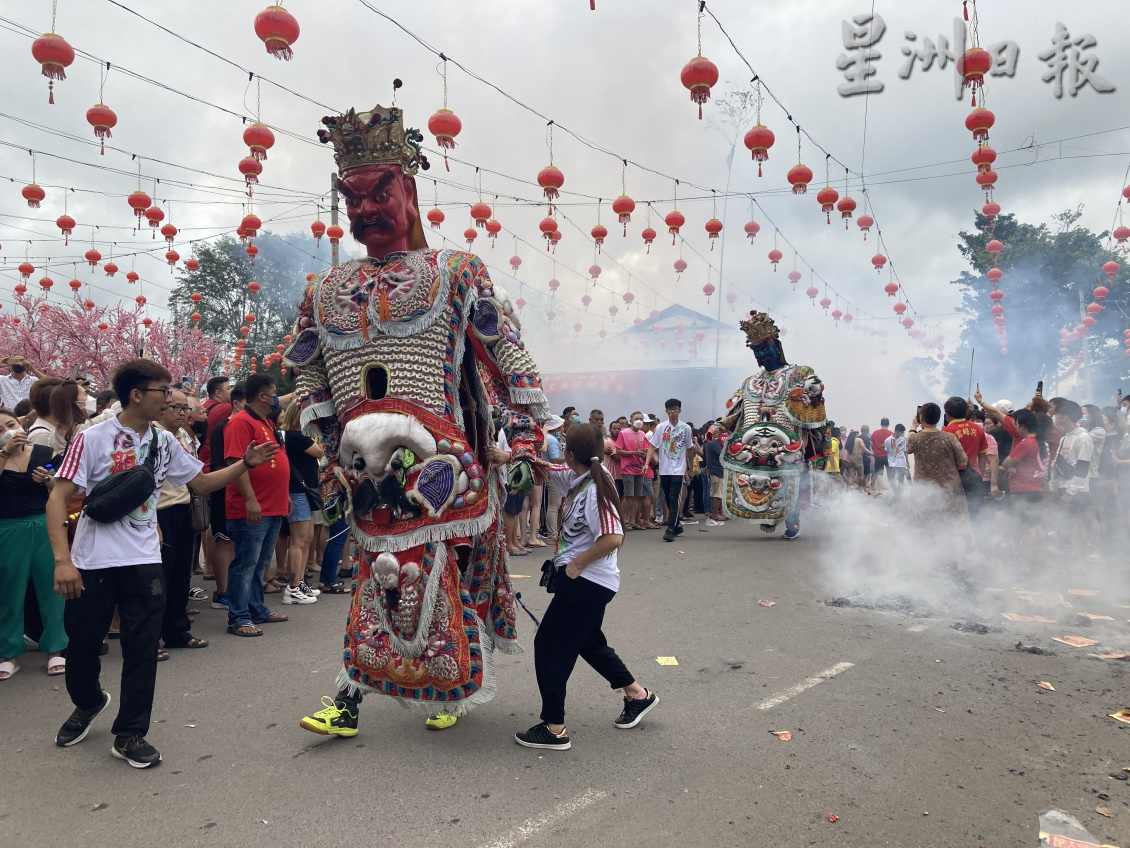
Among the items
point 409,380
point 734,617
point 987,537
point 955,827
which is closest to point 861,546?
point 987,537

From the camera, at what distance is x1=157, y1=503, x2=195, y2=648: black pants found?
5.13 meters

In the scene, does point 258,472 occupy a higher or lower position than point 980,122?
lower

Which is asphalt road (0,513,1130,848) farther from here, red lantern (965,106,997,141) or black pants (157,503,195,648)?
red lantern (965,106,997,141)

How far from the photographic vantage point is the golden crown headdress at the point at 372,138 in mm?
3646

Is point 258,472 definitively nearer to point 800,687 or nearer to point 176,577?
point 176,577

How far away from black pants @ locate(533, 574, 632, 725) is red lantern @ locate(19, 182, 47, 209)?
11377 mm

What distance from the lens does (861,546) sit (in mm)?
8484

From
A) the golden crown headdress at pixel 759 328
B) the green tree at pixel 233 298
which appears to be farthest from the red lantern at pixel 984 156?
the green tree at pixel 233 298

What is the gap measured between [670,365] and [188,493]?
3311 centimetres

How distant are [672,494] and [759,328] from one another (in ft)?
8.70

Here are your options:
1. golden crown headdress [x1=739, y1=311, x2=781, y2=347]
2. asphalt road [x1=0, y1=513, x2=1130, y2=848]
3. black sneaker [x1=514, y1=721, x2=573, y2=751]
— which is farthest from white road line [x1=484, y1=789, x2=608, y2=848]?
golden crown headdress [x1=739, y1=311, x2=781, y2=347]

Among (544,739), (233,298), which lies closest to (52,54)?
(544,739)

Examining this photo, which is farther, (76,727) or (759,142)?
(759,142)

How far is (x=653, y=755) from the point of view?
3363 millimetres
